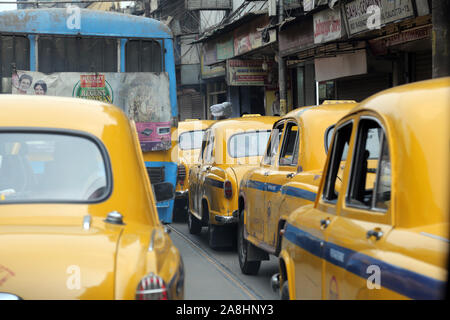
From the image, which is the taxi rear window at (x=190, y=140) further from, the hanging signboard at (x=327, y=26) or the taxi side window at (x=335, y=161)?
the taxi side window at (x=335, y=161)

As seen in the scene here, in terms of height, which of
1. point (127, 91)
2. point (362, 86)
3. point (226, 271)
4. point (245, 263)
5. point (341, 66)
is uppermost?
point (341, 66)

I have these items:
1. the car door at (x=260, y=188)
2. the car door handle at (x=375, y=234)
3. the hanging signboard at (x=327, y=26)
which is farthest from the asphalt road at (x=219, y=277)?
the hanging signboard at (x=327, y=26)

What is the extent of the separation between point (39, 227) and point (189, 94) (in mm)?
38346

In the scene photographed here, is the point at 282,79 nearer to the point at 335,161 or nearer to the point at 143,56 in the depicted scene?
the point at 143,56

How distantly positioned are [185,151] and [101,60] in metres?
4.81

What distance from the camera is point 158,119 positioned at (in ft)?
37.3

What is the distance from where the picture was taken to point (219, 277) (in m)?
9.09

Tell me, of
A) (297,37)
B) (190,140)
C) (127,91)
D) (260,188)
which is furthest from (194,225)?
(297,37)

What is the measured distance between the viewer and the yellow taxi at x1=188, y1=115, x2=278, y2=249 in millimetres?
10547

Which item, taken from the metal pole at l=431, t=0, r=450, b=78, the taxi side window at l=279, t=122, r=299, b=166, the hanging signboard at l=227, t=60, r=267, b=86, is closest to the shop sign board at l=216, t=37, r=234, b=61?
the hanging signboard at l=227, t=60, r=267, b=86

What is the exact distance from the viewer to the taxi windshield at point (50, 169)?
13.4 ft

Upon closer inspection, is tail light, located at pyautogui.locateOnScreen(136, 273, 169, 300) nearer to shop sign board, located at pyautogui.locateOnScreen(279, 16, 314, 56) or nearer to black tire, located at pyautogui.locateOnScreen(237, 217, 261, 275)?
black tire, located at pyautogui.locateOnScreen(237, 217, 261, 275)

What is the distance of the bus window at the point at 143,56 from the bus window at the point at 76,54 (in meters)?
0.22
